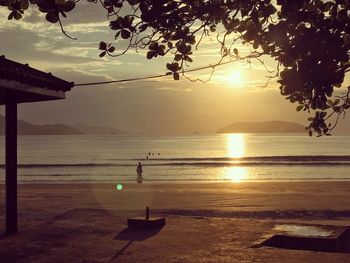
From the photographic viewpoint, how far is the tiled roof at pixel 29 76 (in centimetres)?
1027

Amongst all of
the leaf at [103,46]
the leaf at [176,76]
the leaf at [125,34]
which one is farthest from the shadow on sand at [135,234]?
the leaf at [125,34]

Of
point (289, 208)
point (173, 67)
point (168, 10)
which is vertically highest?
point (168, 10)

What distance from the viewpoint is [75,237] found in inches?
478

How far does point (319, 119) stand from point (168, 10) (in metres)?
3.06

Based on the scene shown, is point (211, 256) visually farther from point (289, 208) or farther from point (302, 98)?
point (289, 208)

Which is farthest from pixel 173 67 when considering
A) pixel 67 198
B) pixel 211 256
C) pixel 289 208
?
pixel 67 198

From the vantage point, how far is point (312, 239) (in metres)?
11.5

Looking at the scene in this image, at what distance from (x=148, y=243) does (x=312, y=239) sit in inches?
128

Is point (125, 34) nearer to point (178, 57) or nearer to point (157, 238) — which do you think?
point (178, 57)

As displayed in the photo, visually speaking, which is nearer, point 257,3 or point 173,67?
point 257,3

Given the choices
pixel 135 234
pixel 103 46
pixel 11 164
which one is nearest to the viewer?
pixel 103 46

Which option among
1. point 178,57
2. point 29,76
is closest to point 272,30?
point 178,57

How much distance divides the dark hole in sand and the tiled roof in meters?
5.42

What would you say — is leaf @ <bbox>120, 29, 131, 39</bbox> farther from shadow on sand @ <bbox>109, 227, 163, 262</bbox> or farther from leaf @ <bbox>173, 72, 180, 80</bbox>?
shadow on sand @ <bbox>109, 227, 163, 262</bbox>
